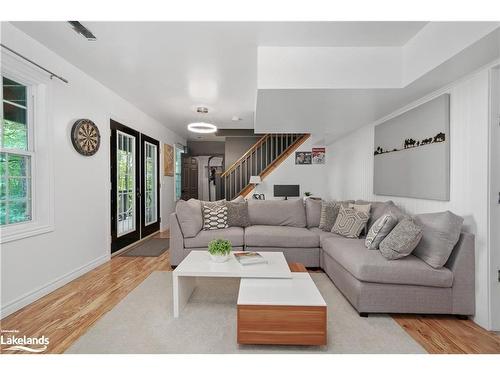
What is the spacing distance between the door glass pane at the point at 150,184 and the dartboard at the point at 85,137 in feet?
5.69

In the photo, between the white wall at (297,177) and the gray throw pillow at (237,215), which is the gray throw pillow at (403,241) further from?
the white wall at (297,177)

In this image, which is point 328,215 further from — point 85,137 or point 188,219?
point 85,137

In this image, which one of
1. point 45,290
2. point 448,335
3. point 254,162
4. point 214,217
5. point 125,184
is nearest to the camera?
point 448,335

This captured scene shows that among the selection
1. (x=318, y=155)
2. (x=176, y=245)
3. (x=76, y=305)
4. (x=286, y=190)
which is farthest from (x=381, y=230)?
(x=318, y=155)

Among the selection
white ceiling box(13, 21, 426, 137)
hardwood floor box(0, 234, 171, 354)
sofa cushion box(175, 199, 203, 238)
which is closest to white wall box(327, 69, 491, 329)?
white ceiling box(13, 21, 426, 137)

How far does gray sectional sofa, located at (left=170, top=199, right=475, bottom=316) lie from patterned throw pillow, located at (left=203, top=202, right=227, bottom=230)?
0.10m

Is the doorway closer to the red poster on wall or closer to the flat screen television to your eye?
the flat screen television

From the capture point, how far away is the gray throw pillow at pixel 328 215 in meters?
3.72

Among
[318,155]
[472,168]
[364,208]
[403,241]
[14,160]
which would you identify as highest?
[318,155]

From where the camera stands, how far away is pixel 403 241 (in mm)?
2295

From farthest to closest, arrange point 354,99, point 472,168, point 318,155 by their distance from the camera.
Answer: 1. point 318,155
2. point 354,99
3. point 472,168

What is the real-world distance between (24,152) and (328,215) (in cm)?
352

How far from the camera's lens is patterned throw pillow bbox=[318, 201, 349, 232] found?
3.72 meters

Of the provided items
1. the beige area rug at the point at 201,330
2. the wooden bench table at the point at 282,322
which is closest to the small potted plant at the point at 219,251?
the beige area rug at the point at 201,330
